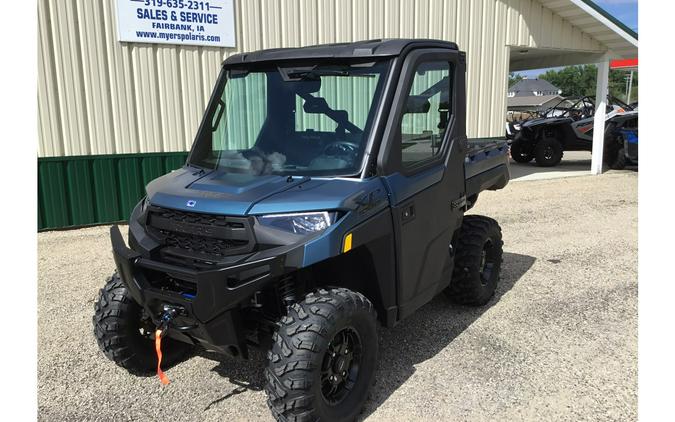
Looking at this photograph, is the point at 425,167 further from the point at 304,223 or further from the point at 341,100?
the point at 304,223

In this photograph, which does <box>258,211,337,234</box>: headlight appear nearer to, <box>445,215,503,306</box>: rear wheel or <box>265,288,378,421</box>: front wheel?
<box>265,288,378,421</box>: front wheel

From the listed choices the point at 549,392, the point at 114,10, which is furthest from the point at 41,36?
the point at 549,392

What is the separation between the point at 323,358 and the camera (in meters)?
2.97

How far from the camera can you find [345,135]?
3.41 metres

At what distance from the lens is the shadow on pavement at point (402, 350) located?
3643mm

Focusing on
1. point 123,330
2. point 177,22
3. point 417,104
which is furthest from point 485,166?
point 177,22

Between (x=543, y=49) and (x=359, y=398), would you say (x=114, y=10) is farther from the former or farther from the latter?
(x=543, y=49)

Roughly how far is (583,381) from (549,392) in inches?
12.6

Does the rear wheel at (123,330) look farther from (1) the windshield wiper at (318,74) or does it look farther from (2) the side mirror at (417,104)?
(2) the side mirror at (417,104)

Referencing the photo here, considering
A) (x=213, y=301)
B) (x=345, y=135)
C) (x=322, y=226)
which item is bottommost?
(x=213, y=301)

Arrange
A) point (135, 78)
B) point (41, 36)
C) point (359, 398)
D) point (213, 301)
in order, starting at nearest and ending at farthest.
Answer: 1. point (213, 301)
2. point (359, 398)
3. point (41, 36)
4. point (135, 78)

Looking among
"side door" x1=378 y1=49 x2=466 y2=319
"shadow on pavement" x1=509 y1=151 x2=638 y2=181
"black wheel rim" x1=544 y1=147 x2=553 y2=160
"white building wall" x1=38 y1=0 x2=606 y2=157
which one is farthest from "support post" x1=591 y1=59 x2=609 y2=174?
"side door" x1=378 y1=49 x2=466 y2=319

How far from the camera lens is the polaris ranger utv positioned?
2883 millimetres

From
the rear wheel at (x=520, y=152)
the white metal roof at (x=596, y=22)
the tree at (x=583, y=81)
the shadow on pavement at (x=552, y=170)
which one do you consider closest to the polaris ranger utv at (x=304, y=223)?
the white metal roof at (x=596, y=22)
